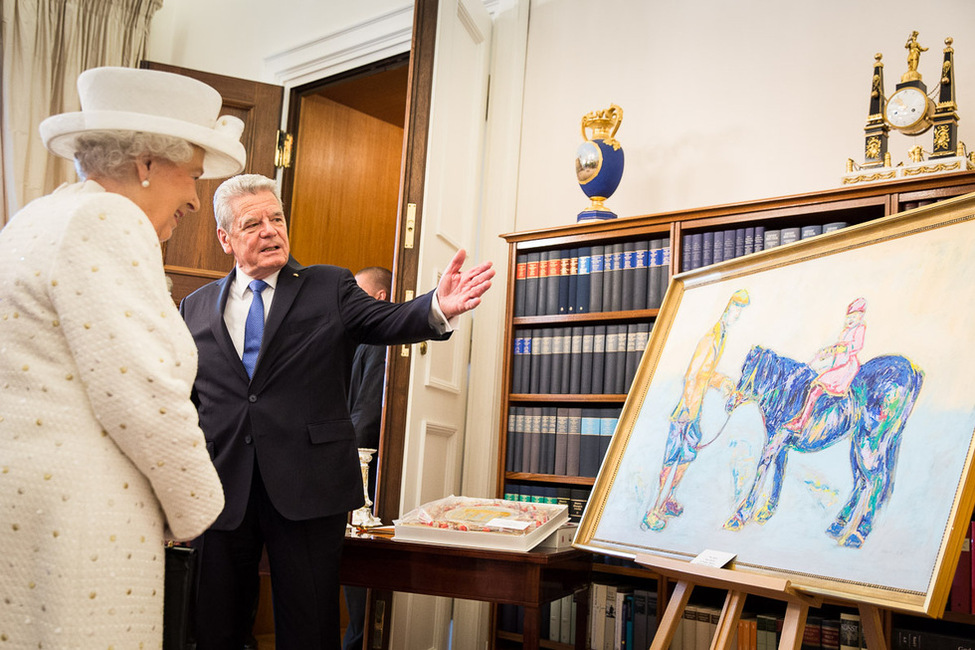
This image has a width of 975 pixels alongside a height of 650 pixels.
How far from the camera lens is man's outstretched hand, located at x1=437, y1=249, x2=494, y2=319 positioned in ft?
6.88

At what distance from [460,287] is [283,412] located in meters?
0.54

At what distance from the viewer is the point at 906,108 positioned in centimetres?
270

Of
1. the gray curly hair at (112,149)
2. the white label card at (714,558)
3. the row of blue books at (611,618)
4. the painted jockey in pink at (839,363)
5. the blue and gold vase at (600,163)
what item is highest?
the blue and gold vase at (600,163)

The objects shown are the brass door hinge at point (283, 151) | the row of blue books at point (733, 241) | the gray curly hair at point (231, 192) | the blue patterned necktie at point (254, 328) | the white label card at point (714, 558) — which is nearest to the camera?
the white label card at point (714, 558)

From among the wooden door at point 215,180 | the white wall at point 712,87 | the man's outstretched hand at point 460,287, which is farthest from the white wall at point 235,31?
the man's outstretched hand at point 460,287

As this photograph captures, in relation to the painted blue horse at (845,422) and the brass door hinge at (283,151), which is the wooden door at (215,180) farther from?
the painted blue horse at (845,422)

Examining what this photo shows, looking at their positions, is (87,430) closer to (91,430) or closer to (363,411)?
(91,430)

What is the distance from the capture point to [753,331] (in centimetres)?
205

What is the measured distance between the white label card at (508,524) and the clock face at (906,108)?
173 cm

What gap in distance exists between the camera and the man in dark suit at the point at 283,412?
2035mm

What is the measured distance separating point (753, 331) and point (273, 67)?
3448 millimetres

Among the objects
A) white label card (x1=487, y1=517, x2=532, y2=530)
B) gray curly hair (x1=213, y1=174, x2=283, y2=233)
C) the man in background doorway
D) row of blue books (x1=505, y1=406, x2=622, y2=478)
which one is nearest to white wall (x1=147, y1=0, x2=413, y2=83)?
the man in background doorway

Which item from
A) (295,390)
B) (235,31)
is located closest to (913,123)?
(295,390)

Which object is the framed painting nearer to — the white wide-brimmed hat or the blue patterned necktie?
the blue patterned necktie
